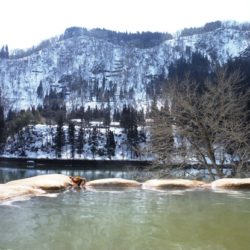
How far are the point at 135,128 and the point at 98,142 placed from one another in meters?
15.1

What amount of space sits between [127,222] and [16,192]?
3176 mm

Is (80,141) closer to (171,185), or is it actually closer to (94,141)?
(94,141)

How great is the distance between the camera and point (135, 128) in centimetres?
11556

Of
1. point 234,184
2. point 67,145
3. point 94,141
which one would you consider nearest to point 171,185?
point 234,184

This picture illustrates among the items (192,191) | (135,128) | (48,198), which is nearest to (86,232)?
(48,198)

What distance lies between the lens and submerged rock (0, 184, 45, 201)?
8228 millimetres

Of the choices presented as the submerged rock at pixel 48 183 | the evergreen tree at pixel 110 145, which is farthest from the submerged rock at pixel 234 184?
the evergreen tree at pixel 110 145

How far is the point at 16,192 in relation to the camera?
8.60 meters

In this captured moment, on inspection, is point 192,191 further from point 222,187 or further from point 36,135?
point 36,135

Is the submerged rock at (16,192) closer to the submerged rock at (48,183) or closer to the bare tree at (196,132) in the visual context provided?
the submerged rock at (48,183)

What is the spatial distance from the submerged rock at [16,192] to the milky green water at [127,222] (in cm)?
40

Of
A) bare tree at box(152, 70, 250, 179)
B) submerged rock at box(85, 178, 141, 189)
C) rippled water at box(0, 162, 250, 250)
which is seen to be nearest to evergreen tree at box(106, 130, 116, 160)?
bare tree at box(152, 70, 250, 179)

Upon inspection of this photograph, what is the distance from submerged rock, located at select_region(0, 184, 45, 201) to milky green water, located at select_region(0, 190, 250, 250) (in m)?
0.40

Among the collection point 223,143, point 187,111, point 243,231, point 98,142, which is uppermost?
point 98,142
